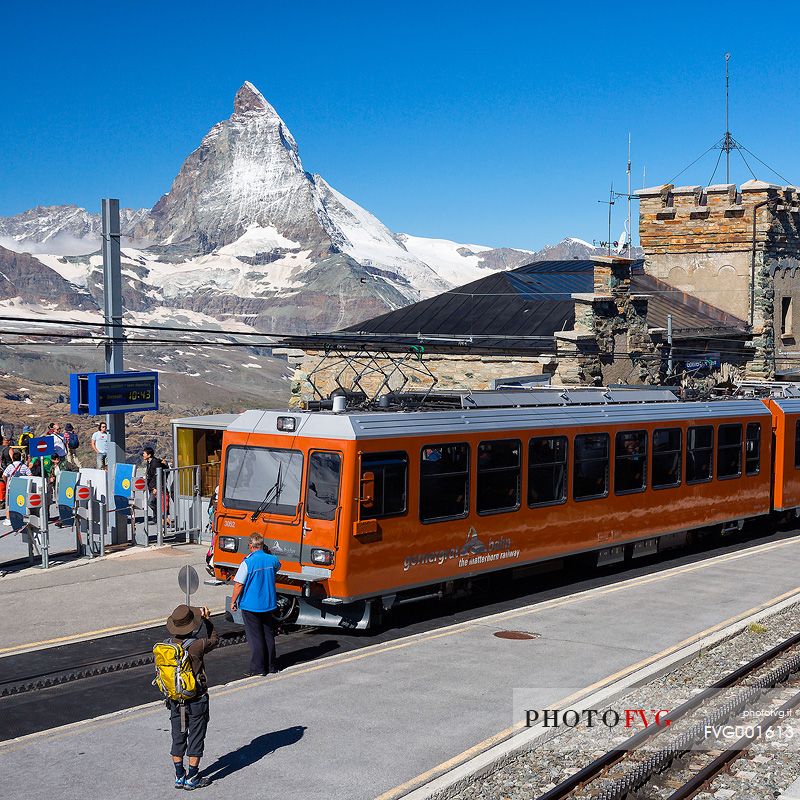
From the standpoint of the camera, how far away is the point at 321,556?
14.2m

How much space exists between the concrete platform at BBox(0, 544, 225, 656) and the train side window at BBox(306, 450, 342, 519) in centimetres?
287

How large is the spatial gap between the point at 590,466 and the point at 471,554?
3254 mm

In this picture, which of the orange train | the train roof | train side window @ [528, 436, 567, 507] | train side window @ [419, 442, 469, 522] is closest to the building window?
the orange train

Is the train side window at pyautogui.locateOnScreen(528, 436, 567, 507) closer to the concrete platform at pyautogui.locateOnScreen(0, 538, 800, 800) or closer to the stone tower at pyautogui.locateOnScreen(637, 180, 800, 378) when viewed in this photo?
the concrete platform at pyautogui.locateOnScreen(0, 538, 800, 800)

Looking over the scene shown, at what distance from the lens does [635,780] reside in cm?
948

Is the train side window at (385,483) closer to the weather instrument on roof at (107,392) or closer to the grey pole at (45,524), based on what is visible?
the grey pole at (45,524)

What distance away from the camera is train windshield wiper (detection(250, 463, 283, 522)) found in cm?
1476

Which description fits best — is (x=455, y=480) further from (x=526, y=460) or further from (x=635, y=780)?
(x=635, y=780)

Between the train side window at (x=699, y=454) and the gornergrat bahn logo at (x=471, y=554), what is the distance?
555 cm

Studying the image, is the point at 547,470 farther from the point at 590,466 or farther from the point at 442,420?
the point at 442,420

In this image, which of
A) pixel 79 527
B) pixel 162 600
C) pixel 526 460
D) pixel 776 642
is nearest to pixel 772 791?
pixel 776 642

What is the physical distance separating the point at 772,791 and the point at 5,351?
577 feet

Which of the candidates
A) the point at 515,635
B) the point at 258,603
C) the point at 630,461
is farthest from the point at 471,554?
the point at 630,461

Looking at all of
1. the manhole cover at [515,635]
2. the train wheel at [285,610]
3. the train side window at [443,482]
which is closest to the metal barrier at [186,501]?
the train wheel at [285,610]
